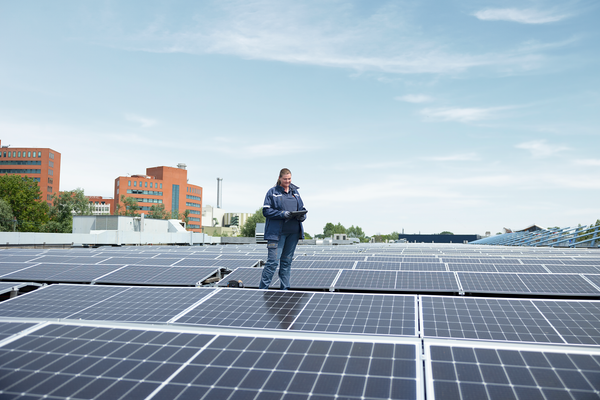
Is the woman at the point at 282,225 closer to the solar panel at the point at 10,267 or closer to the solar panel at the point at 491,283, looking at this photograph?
the solar panel at the point at 491,283

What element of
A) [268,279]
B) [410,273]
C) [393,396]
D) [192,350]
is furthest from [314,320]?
[410,273]

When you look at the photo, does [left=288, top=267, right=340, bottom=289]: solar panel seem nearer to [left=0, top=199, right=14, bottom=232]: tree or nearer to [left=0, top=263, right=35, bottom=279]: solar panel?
[left=0, top=263, right=35, bottom=279]: solar panel

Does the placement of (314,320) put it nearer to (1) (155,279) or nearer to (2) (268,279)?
(2) (268,279)

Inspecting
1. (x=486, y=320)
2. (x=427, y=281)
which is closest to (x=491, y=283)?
(x=427, y=281)

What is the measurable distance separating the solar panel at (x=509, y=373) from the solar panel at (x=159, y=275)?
20.9 ft

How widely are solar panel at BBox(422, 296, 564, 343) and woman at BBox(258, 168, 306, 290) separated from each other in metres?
3.32

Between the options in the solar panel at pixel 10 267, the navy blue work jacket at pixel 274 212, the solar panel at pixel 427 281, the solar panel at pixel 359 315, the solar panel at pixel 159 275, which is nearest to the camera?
the solar panel at pixel 359 315

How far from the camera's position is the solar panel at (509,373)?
288 centimetres

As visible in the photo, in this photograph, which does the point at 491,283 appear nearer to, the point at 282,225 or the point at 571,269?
the point at 571,269

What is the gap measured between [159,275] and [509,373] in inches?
315

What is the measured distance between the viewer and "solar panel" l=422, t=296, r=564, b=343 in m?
4.07

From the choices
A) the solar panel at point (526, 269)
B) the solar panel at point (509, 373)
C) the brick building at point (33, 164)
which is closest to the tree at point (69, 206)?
the brick building at point (33, 164)

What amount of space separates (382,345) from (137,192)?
6951 inches

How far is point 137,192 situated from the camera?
168 m
